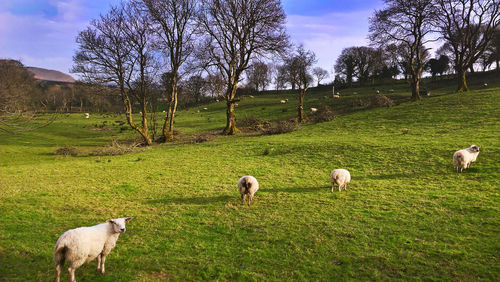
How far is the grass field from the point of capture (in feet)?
17.6

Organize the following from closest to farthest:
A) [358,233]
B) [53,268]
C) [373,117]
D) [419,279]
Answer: [419,279]
[53,268]
[358,233]
[373,117]

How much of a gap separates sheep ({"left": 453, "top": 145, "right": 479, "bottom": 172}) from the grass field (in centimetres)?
37

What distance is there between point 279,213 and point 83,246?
5.42m

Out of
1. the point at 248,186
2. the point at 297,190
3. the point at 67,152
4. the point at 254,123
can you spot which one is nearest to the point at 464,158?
the point at 297,190

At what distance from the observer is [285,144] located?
19.2m

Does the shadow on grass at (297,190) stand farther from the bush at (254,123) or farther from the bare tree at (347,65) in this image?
the bare tree at (347,65)

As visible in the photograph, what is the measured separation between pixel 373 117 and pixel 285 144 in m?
13.7

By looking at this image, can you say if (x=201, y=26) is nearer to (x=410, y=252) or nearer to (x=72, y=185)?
(x=72, y=185)

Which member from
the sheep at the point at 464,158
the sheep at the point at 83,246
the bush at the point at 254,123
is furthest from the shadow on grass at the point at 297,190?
the bush at the point at 254,123

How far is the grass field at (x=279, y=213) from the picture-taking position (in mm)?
5363

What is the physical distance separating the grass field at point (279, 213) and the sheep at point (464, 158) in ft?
1.23

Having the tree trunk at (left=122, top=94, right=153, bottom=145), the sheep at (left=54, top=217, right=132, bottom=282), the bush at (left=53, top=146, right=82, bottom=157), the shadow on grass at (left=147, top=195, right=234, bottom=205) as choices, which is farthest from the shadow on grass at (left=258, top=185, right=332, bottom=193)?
the tree trunk at (left=122, top=94, right=153, bottom=145)

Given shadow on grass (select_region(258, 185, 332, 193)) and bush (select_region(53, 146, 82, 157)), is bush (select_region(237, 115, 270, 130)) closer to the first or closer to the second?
bush (select_region(53, 146, 82, 157))

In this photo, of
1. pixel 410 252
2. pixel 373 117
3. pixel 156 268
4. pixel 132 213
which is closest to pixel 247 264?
pixel 156 268
